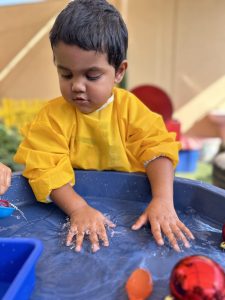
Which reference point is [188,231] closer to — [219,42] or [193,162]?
[193,162]

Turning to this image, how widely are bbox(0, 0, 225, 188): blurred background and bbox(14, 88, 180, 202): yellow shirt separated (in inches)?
55.4

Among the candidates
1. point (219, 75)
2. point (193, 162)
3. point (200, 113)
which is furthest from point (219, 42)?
point (193, 162)

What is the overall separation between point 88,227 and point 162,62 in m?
2.15

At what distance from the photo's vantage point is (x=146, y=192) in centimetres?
94

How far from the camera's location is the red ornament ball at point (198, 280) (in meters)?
0.51

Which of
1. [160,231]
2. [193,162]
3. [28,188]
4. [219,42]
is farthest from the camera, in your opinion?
[219,42]

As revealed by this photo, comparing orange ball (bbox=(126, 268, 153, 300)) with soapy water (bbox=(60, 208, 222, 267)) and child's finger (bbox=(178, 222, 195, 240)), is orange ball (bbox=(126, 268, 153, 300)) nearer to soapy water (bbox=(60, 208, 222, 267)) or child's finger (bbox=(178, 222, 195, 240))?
soapy water (bbox=(60, 208, 222, 267))

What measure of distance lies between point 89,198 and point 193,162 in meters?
1.59

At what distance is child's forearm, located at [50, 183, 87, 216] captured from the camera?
2.78 ft

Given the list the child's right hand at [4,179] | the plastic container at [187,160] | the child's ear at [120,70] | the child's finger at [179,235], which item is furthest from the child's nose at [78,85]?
the plastic container at [187,160]

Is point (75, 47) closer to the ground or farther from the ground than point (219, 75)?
farther from the ground

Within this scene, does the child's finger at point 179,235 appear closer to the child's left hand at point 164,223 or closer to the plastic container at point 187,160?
the child's left hand at point 164,223

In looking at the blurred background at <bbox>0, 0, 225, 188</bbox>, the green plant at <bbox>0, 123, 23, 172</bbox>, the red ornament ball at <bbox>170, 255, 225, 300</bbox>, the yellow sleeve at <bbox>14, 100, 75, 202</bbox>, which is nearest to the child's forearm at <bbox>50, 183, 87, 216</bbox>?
the yellow sleeve at <bbox>14, 100, 75, 202</bbox>

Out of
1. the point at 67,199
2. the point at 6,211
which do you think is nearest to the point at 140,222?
the point at 67,199
